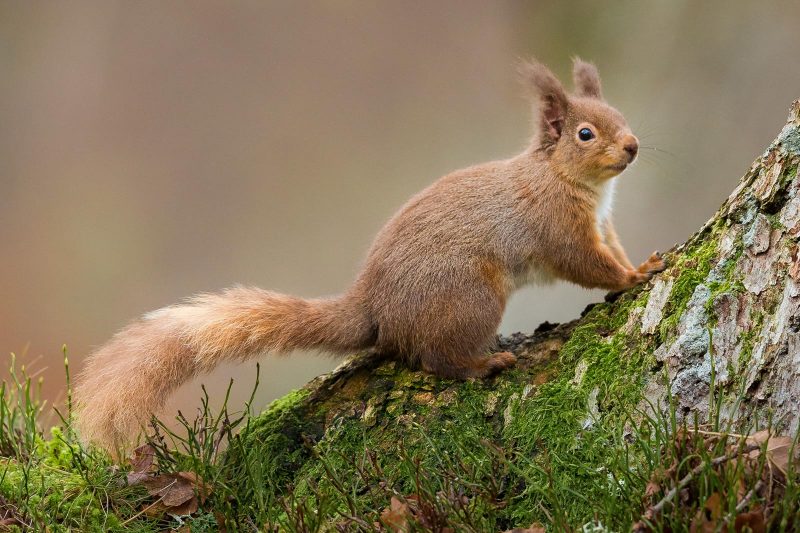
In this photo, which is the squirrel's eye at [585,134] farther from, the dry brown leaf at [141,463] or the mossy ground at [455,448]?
the dry brown leaf at [141,463]

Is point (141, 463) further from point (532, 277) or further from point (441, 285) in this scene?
point (532, 277)

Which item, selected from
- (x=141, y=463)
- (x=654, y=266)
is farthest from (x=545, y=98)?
(x=141, y=463)

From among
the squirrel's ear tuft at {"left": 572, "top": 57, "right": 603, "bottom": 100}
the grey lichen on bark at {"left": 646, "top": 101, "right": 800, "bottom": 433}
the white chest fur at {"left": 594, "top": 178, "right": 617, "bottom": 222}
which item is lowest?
the grey lichen on bark at {"left": 646, "top": 101, "right": 800, "bottom": 433}

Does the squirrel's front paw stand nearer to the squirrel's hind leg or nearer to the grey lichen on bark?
the grey lichen on bark

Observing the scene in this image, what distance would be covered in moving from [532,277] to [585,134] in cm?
60

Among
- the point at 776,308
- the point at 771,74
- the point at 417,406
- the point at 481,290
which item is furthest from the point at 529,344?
the point at 771,74

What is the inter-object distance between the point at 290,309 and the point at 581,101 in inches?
56.3

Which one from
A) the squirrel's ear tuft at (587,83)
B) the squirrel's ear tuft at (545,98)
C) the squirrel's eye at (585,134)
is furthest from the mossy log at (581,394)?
the squirrel's ear tuft at (587,83)

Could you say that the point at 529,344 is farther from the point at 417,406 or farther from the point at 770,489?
the point at 770,489

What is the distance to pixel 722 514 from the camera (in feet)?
5.29

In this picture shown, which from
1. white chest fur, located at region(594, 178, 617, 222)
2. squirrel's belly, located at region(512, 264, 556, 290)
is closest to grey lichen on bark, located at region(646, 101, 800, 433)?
squirrel's belly, located at region(512, 264, 556, 290)

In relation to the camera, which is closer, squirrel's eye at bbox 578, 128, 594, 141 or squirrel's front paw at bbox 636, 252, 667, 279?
squirrel's front paw at bbox 636, 252, 667, 279

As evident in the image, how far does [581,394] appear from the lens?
237 cm

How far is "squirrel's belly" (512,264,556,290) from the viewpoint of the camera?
3041 mm
